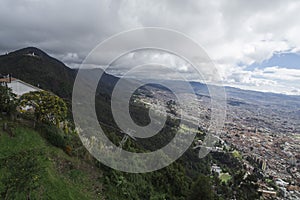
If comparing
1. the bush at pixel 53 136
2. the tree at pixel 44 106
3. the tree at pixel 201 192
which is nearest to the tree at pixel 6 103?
the tree at pixel 44 106

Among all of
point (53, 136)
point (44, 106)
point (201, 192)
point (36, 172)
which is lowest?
point (201, 192)

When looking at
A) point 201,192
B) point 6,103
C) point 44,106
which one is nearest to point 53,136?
point 44,106

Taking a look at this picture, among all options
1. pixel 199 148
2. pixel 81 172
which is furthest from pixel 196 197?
pixel 199 148

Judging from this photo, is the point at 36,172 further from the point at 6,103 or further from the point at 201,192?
the point at 201,192

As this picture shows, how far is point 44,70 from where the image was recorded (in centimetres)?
5897

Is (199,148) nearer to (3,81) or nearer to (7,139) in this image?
(3,81)

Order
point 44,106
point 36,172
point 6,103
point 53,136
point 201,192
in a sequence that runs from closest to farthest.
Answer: point 36,172 → point 53,136 → point 6,103 → point 44,106 → point 201,192

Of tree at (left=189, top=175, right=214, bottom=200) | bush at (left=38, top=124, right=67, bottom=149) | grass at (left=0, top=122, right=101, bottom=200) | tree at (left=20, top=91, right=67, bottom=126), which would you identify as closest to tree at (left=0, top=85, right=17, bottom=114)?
tree at (left=20, top=91, right=67, bottom=126)

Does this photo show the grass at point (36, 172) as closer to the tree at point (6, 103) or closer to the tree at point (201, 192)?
the tree at point (6, 103)

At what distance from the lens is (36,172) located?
5531 mm

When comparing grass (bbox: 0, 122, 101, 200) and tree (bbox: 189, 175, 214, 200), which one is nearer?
grass (bbox: 0, 122, 101, 200)

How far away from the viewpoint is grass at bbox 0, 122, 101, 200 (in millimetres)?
5410

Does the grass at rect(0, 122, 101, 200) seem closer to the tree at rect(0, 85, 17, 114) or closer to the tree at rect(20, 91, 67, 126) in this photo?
the tree at rect(20, 91, 67, 126)

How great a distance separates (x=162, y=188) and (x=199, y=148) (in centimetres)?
3123
